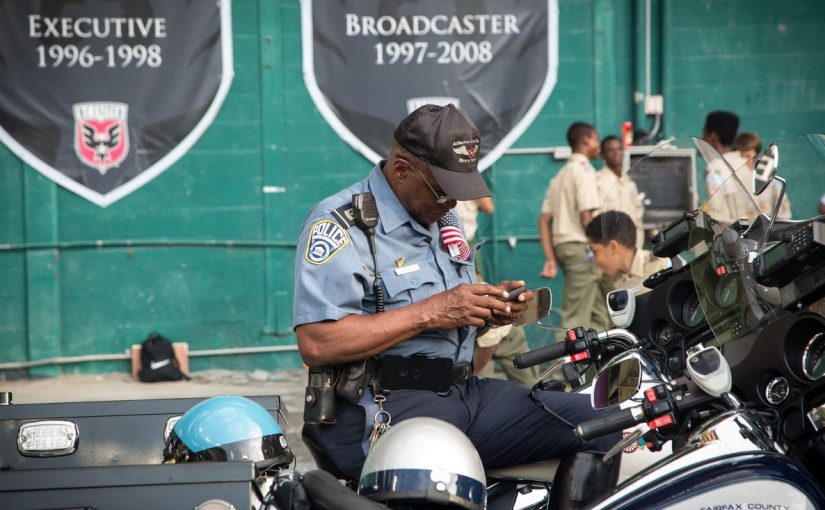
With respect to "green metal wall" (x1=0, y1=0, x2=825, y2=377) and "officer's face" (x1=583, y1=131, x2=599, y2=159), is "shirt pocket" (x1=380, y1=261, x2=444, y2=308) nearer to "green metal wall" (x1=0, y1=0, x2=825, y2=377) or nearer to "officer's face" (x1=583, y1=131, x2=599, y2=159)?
"officer's face" (x1=583, y1=131, x2=599, y2=159)

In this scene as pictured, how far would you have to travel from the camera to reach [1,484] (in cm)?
269

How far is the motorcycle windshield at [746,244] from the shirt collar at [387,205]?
945mm

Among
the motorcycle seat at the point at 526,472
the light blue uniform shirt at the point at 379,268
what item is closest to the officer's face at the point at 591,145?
the light blue uniform shirt at the point at 379,268

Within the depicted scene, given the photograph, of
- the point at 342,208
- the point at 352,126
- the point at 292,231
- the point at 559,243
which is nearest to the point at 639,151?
the point at 559,243

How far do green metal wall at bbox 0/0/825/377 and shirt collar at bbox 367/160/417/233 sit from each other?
552cm

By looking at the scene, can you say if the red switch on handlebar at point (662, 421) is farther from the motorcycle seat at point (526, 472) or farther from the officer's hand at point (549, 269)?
the officer's hand at point (549, 269)

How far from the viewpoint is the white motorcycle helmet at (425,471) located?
2.72 metres

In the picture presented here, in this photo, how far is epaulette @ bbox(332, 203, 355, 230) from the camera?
3.52 meters

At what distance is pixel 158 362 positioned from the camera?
8812 millimetres

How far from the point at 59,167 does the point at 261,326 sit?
206cm

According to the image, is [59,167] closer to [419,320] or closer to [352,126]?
[352,126]

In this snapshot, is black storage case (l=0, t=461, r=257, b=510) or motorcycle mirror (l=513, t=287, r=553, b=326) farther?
motorcycle mirror (l=513, t=287, r=553, b=326)

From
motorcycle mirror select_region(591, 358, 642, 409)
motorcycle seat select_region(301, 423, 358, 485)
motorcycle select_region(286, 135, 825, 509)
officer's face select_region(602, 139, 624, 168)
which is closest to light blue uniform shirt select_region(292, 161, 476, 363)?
motorcycle seat select_region(301, 423, 358, 485)

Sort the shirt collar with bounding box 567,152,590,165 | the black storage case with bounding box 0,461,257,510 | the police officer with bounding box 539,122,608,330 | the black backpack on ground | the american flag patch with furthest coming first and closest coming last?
the black backpack on ground, the shirt collar with bounding box 567,152,590,165, the police officer with bounding box 539,122,608,330, the american flag patch, the black storage case with bounding box 0,461,257,510
